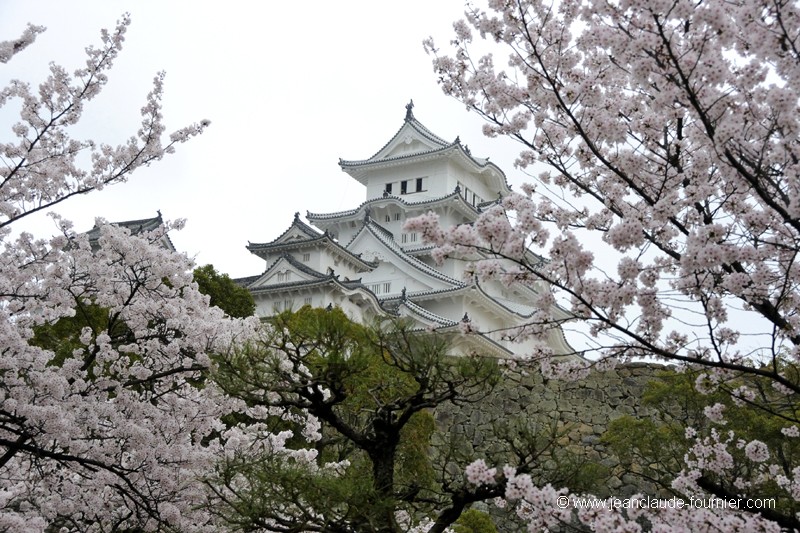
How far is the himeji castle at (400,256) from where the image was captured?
79.0 ft

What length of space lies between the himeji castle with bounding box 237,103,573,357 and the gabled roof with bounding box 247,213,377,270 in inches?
1.4

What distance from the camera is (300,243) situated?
26.1 m

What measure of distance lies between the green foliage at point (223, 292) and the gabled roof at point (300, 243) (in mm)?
10269

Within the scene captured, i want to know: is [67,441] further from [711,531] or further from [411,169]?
[411,169]

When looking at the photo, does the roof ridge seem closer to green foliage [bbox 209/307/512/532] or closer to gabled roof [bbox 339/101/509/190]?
gabled roof [bbox 339/101/509/190]

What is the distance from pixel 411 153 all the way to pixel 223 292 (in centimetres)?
1798

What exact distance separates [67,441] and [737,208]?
17.7 ft

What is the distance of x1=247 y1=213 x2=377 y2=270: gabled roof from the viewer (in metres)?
25.9

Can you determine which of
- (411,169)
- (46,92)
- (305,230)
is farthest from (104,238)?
(411,169)

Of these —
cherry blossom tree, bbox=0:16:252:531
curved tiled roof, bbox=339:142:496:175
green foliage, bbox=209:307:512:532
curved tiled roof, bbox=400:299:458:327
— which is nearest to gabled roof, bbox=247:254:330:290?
curved tiled roof, bbox=400:299:458:327

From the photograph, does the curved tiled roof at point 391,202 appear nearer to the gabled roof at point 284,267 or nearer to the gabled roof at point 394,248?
the gabled roof at point 394,248

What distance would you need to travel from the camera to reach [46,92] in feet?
22.1

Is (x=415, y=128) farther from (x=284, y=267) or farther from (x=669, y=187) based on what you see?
(x=669, y=187)

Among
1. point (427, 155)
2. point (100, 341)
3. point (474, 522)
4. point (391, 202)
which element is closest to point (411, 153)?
point (427, 155)
